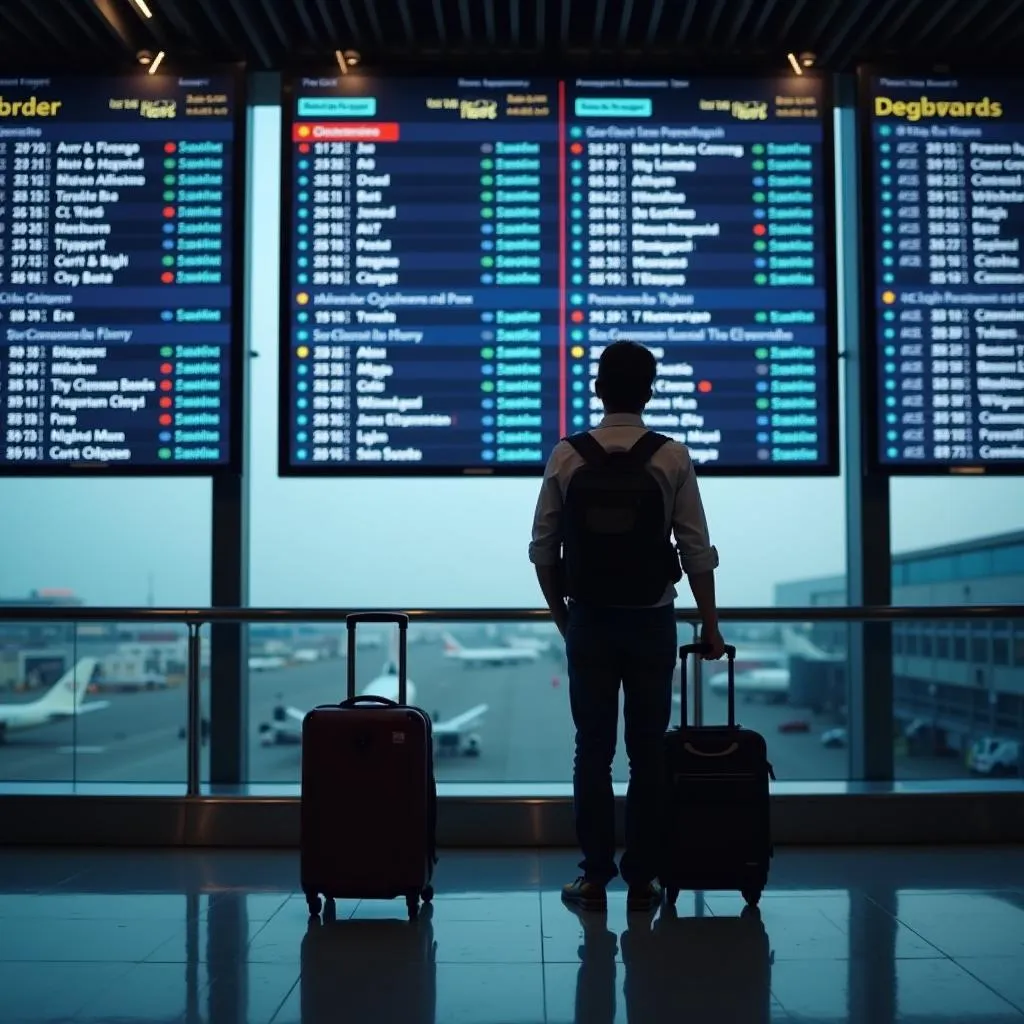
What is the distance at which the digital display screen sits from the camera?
15.5ft

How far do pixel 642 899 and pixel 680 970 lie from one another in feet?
1.80

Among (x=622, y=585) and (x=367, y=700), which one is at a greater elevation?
(x=622, y=585)

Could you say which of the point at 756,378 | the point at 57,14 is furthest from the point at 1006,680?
the point at 57,14

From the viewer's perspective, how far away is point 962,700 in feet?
14.4

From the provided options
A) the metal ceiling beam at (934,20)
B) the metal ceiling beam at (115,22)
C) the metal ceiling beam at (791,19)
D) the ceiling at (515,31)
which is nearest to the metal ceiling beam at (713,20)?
the ceiling at (515,31)

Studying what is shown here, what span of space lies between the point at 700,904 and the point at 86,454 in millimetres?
2882

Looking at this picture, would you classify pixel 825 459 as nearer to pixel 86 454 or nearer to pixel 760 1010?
pixel 760 1010

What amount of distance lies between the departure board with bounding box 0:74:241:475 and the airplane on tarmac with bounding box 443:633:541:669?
1206 mm

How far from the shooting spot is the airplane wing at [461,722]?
13.8 feet

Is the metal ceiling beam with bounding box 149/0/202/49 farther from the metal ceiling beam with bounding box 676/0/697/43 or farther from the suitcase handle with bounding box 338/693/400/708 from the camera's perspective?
the suitcase handle with bounding box 338/693/400/708

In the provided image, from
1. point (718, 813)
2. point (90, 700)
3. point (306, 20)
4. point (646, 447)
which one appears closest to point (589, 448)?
point (646, 447)

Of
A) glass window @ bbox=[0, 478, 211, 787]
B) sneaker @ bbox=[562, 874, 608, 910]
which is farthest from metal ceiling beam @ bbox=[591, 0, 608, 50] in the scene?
sneaker @ bbox=[562, 874, 608, 910]

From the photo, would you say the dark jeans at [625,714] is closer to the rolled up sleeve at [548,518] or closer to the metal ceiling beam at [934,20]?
the rolled up sleeve at [548,518]

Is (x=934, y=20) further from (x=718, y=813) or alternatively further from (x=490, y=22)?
(x=718, y=813)
